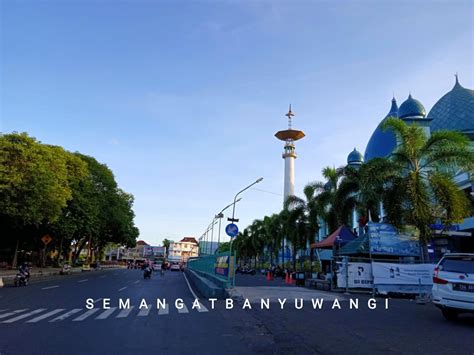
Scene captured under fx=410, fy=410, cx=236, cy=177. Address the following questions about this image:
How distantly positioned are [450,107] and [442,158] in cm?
3853

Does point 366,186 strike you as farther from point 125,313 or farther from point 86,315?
point 86,315

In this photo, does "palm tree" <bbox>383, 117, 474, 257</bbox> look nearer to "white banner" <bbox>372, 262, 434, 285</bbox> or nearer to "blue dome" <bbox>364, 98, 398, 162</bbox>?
"white banner" <bbox>372, 262, 434, 285</bbox>

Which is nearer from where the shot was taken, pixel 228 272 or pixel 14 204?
pixel 228 272

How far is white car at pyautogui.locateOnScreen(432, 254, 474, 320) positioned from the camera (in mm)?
10086

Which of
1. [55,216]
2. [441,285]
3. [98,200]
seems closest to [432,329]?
[441,285]

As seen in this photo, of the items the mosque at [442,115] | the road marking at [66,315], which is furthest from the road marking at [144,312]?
the mosque at [442,115]

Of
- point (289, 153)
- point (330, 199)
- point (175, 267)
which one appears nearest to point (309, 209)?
point (330, 199)

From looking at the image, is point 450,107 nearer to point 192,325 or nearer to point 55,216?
point 55,216

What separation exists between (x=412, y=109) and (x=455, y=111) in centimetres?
517

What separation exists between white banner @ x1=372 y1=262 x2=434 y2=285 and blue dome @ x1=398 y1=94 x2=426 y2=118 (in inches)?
1578

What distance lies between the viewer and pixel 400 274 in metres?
19.1

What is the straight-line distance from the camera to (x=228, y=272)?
18.1m

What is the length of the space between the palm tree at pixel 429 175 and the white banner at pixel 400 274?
1729 mm

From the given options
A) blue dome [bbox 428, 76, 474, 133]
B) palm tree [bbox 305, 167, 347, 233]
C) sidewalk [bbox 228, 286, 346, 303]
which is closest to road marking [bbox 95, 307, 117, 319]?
sidewalk [bbox 228, 286, 346, 303]
